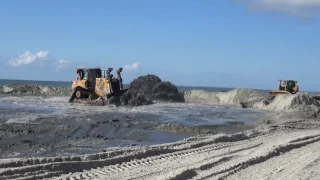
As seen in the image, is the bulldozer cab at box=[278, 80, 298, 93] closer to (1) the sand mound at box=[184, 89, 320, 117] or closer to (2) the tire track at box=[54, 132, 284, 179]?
(1) the sand mound at box=[184, 89, 320, 117]

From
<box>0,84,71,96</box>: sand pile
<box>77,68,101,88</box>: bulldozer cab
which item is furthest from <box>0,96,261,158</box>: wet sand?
<box>0,84,71,96</box>: sand pile

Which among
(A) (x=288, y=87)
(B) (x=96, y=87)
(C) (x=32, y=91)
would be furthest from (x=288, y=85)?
(C) (x=32, y=91)

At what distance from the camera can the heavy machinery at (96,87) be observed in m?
27.9

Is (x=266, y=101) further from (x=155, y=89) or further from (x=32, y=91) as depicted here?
(x=32, y=91)

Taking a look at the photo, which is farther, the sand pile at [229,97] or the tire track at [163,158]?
the sand pile at [229,97]

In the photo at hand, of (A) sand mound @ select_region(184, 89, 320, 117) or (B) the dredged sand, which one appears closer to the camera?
(B) the dredged sand

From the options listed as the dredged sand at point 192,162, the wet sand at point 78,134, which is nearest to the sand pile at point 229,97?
the wet sand at point 78,134

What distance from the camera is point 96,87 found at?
28359 mm

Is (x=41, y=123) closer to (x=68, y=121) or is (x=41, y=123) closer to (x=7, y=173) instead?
(x=68, y=121)

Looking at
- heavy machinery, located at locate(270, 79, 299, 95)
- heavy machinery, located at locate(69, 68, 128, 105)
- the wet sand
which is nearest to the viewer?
the wet sand

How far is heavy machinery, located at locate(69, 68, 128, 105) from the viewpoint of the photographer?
91.4 ft

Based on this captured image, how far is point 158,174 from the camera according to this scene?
7.79 m

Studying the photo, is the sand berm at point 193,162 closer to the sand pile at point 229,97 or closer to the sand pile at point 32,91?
the sand pile at point 229,97

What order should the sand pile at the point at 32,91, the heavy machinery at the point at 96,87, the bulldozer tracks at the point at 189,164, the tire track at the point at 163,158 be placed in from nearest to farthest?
the bulldozer tracks at the point at 189,164 → the tire track at the point at 163,158 → the heavy machinery at the point at 96,87 → the sand pile at the point at 32,91
